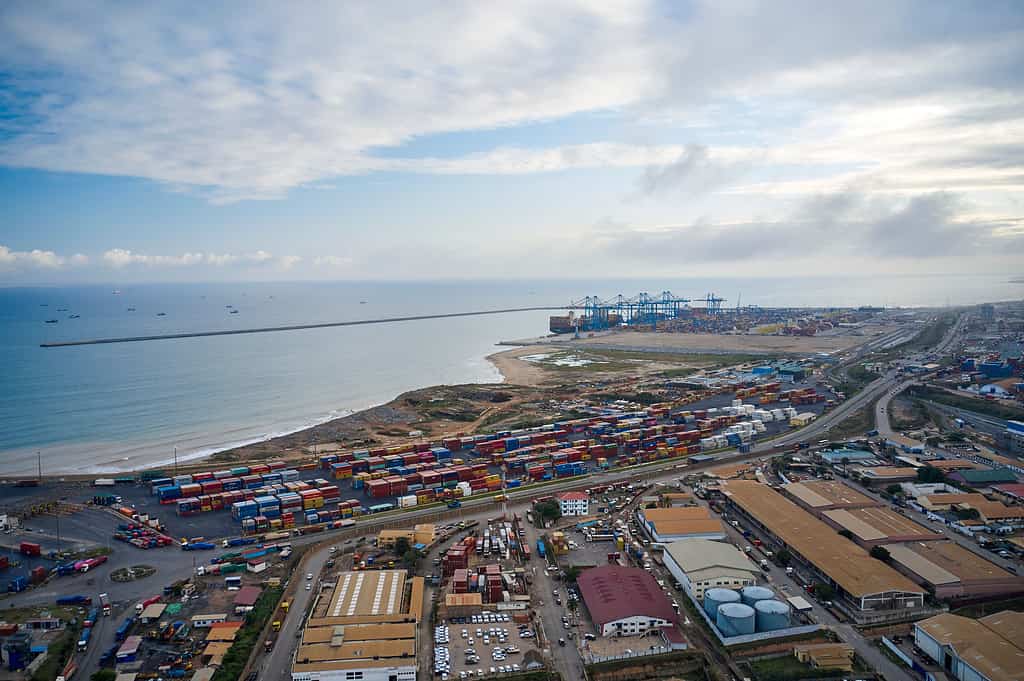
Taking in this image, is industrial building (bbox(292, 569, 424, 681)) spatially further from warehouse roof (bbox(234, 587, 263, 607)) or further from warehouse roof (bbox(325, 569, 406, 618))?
warehouse roof (bbox(234, 587, 263, 607))

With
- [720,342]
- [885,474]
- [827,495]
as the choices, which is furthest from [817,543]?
[720,342]

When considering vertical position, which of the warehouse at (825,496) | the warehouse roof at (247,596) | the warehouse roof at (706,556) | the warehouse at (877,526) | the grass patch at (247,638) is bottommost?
the grass patch at (247,638)

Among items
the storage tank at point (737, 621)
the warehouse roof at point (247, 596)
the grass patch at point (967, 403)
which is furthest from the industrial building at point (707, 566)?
the grass patch at point (967, 403)

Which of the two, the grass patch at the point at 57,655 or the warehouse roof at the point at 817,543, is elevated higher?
the warehouse roof at the point at 817,543

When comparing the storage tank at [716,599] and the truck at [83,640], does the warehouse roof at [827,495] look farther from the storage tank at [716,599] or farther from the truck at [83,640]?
the truck at [83,640]

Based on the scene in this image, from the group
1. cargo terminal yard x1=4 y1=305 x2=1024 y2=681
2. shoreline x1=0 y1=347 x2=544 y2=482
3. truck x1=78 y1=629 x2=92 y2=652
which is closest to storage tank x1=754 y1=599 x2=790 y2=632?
cargo terminal yard x1=4 y1=305 x2=1024 y2=681

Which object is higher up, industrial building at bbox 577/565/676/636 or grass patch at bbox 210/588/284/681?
industrial building at bbox 577/565/676/636

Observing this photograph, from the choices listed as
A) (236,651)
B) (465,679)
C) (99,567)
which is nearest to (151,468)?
(99,567)

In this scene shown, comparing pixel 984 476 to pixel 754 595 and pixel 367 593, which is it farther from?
pixel 367 593
